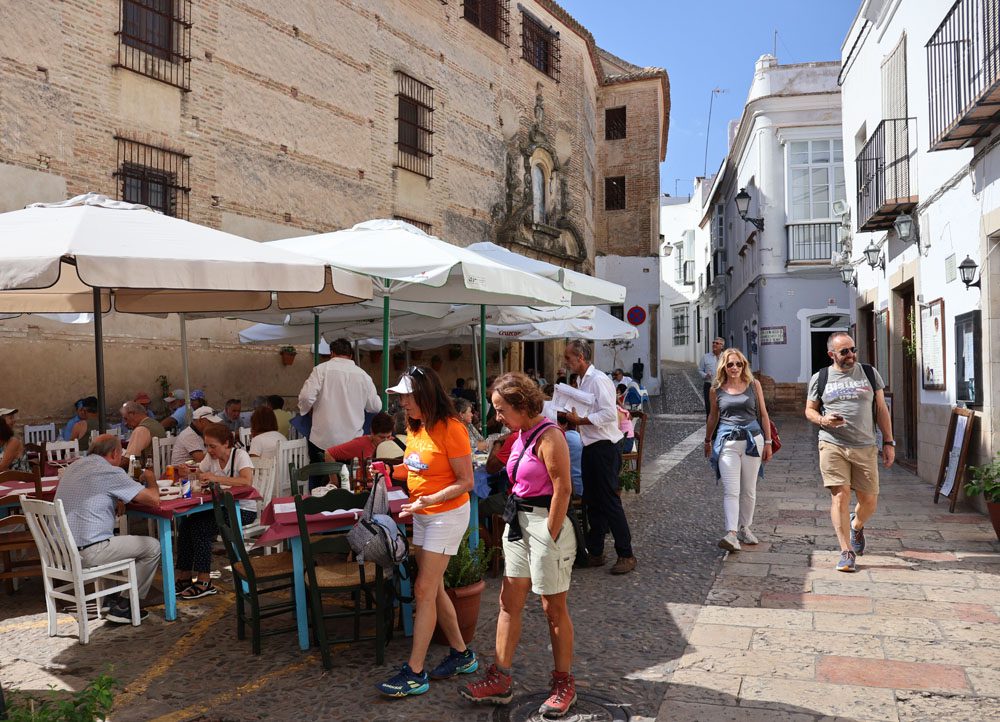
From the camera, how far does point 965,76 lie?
863 centimetres

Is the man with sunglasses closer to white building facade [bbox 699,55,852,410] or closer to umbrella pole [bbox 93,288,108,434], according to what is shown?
umbrella pole [bbox 93,288,108,434]

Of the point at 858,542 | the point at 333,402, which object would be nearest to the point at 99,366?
the point at 333,402

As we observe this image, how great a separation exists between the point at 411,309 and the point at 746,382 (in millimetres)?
4728

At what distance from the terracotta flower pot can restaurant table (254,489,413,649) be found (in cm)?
37

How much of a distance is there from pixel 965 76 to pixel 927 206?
9.04ft

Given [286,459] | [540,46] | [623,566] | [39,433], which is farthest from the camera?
Result: [540,46]

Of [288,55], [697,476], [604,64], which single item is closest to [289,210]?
[288,55]

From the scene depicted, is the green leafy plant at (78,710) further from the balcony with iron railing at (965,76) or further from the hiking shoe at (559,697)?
the balcony with iron railing at (965,76)

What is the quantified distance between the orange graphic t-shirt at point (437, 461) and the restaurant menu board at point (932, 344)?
8.24 m

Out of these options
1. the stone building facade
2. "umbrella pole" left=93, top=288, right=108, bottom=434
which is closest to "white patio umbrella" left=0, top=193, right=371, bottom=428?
"umbrella pole" left=93, top=288, right=108, bottom=434

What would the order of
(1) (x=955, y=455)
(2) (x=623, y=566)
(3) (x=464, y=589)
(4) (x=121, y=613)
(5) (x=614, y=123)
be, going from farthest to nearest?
(5) (x=614, y=123), (1) (x=955, y=455), (2) (x=623, y=566), (4) (x=121, y=613), (3) (x=464, y=589)

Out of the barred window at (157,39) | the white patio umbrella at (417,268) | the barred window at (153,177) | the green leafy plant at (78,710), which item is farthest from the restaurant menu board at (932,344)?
the barred window at (157,39)

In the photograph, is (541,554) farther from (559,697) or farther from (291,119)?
(291,119)

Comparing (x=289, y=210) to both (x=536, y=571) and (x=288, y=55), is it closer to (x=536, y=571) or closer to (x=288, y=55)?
(x=288, y=55)
